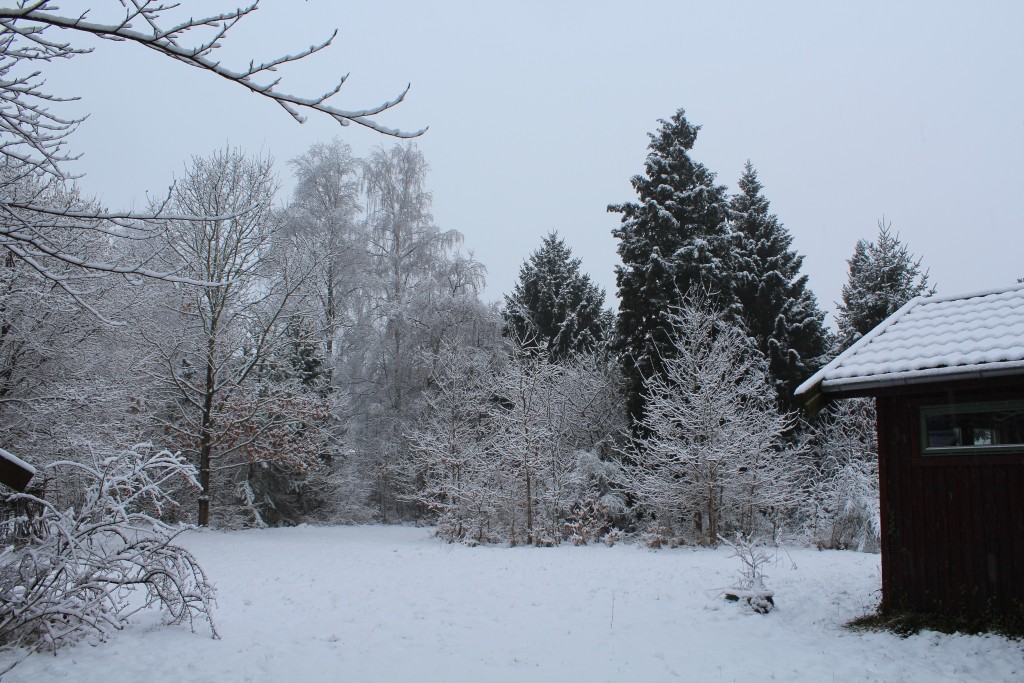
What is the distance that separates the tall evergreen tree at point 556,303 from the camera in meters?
27.1

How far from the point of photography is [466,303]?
943 inches

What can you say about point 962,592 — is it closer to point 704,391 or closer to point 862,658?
point 862,658

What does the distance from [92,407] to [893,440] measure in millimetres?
14022

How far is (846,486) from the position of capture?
15570 millimetres

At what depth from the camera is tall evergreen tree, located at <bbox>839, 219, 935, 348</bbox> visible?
2342cm

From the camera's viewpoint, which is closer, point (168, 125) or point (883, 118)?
point (168, 125)

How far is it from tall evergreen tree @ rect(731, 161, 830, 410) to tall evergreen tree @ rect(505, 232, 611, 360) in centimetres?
570

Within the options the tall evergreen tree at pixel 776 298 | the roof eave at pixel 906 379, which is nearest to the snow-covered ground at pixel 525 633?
the roof eave at pixel 906 379

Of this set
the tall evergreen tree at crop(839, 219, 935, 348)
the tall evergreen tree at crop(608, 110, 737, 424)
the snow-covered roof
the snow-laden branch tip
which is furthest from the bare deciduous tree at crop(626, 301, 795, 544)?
the snow-laden branch tip

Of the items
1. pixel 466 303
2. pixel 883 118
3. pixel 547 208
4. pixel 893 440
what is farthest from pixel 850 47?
pixel 893 440

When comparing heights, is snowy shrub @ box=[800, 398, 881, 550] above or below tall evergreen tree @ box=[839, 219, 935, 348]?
below

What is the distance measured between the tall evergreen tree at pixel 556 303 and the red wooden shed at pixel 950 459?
61.6 ft

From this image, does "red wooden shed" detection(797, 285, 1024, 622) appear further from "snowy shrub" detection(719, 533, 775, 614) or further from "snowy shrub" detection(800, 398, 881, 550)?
"snowy shrub" detection(800, 398, 881, 550)

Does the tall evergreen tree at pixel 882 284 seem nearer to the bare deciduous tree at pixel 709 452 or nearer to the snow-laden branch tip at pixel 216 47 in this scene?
the bare deciduous tree at pixel 709 452
